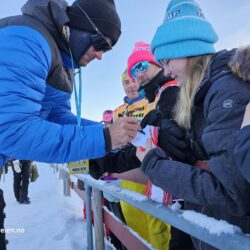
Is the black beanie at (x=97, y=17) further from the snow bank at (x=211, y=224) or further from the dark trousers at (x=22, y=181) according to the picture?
the dark trousers at (x=22, y=181)

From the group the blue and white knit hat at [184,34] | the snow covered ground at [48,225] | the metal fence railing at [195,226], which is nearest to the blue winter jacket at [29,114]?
the metal fence railing at [195,226]

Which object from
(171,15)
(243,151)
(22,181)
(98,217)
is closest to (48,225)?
(98,217)

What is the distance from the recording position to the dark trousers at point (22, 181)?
6829 mm

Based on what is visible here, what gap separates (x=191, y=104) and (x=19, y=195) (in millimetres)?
6559

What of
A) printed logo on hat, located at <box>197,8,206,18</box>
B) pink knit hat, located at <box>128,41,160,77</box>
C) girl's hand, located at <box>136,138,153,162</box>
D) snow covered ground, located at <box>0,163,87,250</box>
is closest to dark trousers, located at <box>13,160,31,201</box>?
snow covered ground, located at <box>0,163,87,250</box>

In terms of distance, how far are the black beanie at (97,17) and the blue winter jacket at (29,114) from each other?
1.62 ft

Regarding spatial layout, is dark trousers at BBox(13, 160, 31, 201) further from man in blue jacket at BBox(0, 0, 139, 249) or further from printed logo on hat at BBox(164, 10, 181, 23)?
printed logo on hat at BBox(164, 10, 181, 23)

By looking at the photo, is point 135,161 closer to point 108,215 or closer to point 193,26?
point 108,215

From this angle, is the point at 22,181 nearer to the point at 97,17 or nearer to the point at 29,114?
the point at 97,17

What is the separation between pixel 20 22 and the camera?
1733mm

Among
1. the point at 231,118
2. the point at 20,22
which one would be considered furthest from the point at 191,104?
the point at 20,22

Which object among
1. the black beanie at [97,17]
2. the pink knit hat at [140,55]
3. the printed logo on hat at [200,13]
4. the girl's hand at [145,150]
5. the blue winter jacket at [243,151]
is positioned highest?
the black beanie at [97,17]

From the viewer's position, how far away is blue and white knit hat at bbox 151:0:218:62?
1.73m

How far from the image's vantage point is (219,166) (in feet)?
3.62
